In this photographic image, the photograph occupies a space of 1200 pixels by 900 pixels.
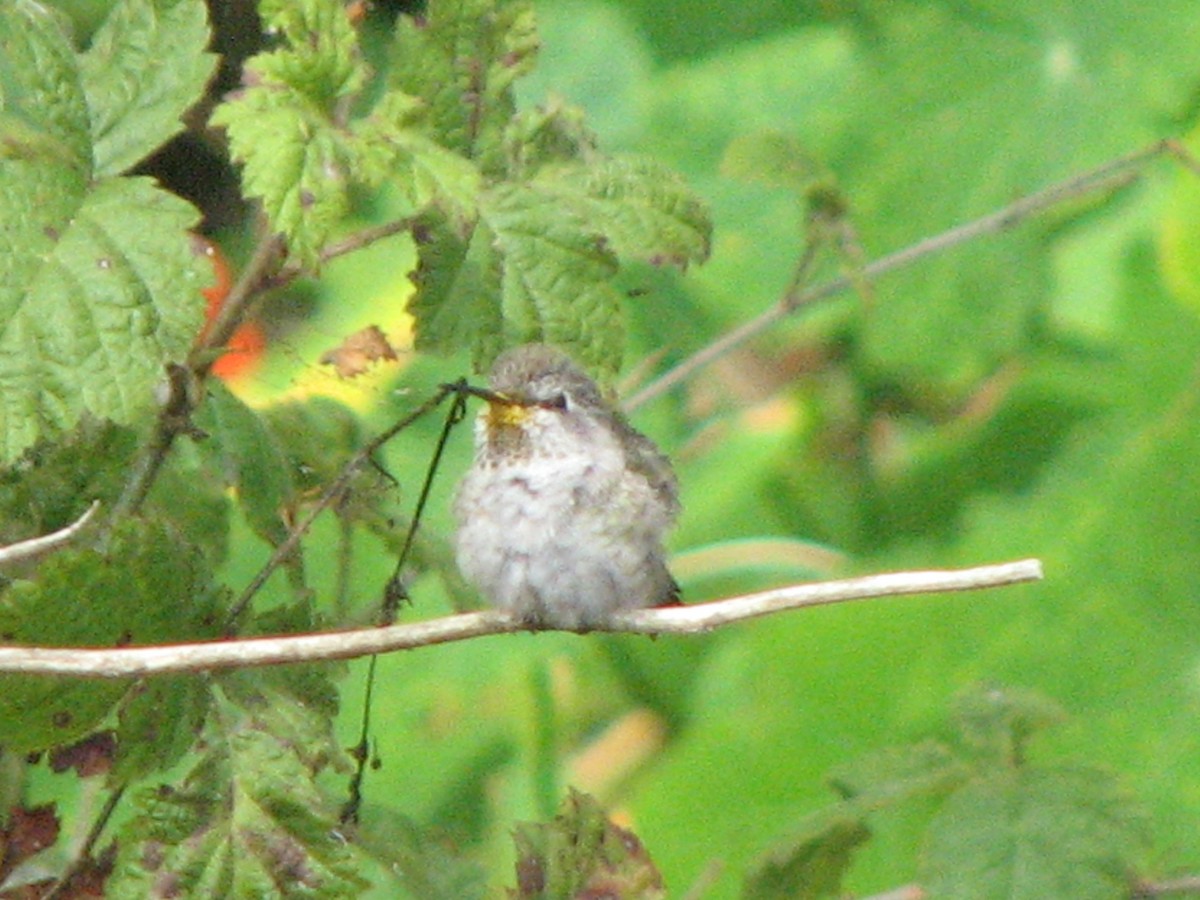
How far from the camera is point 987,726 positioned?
289 cm

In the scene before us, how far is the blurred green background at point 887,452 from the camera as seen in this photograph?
4.70 metres

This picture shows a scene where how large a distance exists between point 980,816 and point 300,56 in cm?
148

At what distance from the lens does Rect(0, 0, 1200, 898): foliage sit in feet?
7.25

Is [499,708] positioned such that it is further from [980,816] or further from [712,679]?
[980,816]

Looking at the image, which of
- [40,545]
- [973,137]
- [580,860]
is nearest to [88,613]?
[40,545]

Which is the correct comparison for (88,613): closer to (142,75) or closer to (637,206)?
(142,75)

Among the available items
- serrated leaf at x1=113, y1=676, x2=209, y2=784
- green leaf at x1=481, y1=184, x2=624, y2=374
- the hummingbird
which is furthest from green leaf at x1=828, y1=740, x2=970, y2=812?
serrated leaf at x1=113, y1=676, x2=209, y2=784

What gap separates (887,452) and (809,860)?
3607mm

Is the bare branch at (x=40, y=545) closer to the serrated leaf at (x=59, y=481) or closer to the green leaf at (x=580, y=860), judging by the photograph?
the serrated leaf at (x=59, y=481)

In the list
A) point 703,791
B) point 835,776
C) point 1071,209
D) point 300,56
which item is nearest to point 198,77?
point 300,56

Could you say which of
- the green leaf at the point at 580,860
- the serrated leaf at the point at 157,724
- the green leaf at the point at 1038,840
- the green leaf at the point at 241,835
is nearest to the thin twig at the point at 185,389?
the serrated leaf at the point at 157,724

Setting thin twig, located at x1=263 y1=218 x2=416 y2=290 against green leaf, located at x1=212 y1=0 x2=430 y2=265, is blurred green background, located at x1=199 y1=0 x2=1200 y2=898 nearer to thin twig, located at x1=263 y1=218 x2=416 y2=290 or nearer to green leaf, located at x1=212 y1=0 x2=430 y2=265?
thin twig, located at x1=263 y1=218 x2=416 y2=290

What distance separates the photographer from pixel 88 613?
2.18m

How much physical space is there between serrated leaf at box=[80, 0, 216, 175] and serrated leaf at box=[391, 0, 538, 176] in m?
0.28
